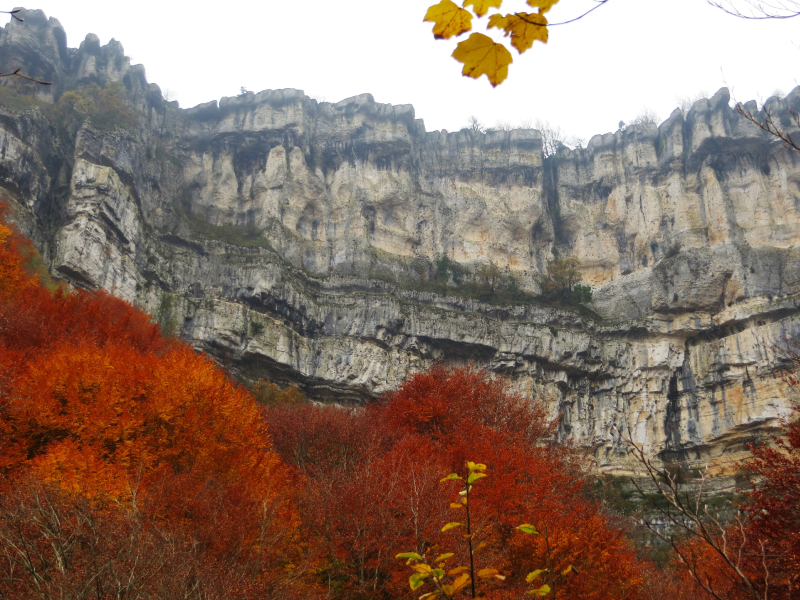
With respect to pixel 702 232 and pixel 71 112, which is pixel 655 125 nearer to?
pixel 702 232

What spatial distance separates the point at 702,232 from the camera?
51.2 metres

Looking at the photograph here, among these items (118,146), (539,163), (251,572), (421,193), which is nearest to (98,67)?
(118,146)

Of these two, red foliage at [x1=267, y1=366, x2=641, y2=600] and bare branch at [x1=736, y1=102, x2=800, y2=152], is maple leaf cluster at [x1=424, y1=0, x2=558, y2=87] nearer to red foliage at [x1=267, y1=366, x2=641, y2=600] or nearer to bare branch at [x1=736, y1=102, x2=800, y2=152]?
bare branch at [x1=736, y1=102, x2=800, y2=152]

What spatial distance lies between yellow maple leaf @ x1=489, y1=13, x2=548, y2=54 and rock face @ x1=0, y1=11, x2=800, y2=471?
4004cm

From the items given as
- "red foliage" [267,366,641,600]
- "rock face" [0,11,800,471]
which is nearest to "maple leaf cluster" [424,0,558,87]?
"red foliage" [267,366,641,600]

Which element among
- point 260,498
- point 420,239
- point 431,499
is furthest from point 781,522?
point 420,239

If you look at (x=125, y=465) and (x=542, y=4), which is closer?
(x=542, y=4)

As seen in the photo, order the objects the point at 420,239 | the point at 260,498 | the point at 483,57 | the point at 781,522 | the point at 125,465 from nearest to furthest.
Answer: the point at 483,57 < the point at 781,522 < the point at 260,498 < the point at 125,465 < the point at 420,239

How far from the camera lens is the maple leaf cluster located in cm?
242

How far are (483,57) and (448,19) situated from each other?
0.69ft

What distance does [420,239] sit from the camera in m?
55.3

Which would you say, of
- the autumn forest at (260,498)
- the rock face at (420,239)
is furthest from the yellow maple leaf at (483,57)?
the rock face at (420,239)

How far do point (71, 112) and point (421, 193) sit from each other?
29.2 meters

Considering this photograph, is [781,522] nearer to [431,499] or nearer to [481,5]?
[431,499]
